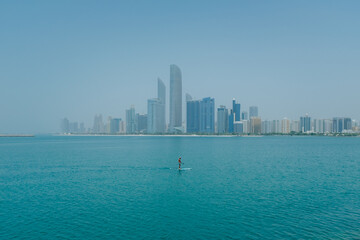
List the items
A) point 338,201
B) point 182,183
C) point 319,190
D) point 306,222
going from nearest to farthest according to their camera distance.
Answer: point 306,222 < point 338,201 < point 319,190 < point 182,183

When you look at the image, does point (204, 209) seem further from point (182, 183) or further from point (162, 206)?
point (182, 183)

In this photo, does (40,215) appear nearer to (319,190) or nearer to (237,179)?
(237,179)

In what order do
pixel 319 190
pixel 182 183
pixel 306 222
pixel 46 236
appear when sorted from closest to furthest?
pixel 46 236
pixel 306 222
pixel 319 190
pixel 182 183

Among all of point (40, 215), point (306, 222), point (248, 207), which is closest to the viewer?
point (306, 222)

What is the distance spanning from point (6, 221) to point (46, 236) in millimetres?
6703

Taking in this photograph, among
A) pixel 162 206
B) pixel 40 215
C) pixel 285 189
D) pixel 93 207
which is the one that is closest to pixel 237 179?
pixel 285 189

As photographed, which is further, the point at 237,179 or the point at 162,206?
the point at 237,179

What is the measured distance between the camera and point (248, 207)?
30406mm

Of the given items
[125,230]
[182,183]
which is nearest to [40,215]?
[125,230]

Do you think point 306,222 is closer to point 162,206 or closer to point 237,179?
point 162,206

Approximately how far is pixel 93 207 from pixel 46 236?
807cm

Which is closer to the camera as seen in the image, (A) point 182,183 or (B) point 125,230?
(B) point 125,230

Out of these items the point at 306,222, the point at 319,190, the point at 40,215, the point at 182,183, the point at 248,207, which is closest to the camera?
the point at 306,222

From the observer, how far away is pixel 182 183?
4438 centimetres
